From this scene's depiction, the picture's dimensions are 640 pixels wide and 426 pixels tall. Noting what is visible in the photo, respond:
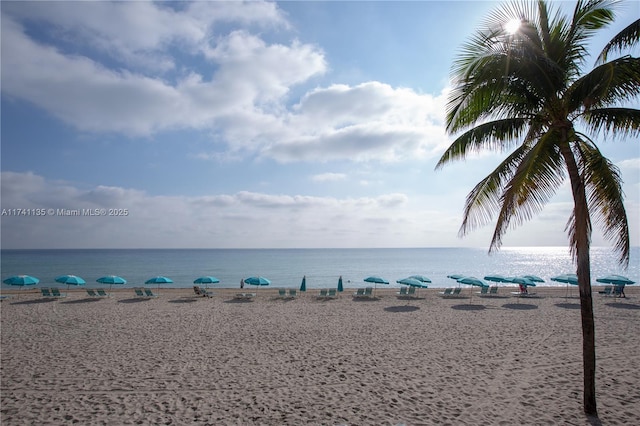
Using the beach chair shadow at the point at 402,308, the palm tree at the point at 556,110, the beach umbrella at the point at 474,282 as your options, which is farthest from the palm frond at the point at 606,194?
the beach umbrella at the point at 474,282

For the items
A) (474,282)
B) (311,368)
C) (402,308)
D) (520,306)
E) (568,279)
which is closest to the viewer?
(311,368)

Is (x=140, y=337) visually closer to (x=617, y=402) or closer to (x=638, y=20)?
(x=617, y=402)

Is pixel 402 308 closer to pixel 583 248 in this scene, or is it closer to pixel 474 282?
pixel 474 282

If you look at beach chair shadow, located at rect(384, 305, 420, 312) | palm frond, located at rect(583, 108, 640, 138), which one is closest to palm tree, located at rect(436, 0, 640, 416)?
palm frond, located at rect(583, 108, 640, 138)

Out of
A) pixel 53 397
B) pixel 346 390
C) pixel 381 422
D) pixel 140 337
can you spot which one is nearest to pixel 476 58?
pixel 381 422

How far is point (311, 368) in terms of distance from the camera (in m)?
8.58

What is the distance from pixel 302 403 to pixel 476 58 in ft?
21.9

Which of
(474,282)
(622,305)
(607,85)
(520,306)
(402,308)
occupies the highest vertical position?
(607,85)

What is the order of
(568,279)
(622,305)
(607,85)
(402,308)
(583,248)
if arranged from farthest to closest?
(568,279), (622,305), (402,308), (583,248), (607,85)

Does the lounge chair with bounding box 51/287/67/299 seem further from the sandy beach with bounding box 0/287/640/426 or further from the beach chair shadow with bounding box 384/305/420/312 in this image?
the beach chair shadow with bounding box 384/305/420/312

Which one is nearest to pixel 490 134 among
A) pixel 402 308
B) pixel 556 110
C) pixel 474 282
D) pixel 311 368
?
pixel 556 110

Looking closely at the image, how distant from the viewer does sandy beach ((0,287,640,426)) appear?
20.4 ft

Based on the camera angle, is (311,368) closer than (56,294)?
Yes

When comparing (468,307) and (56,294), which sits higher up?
(468,307)
